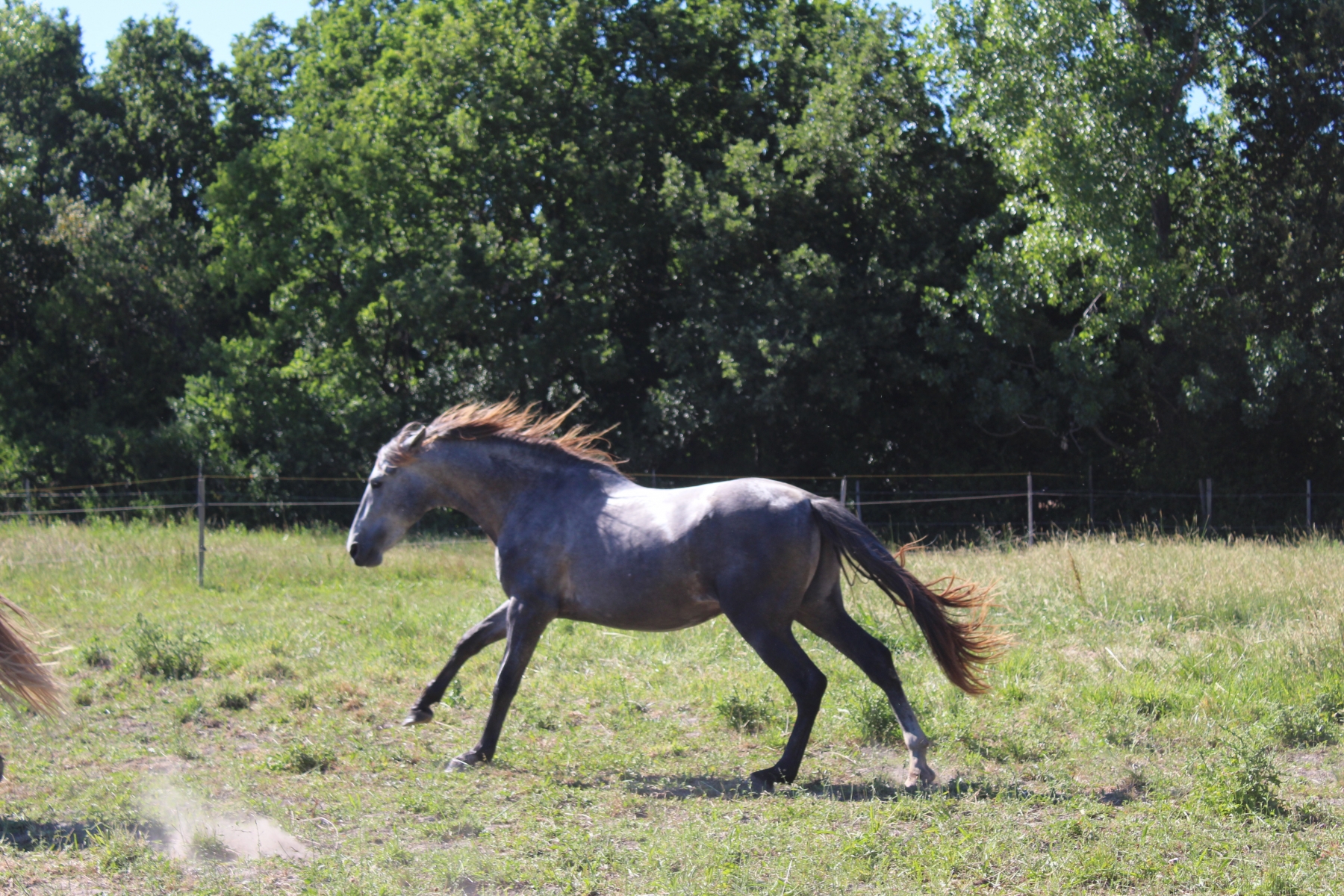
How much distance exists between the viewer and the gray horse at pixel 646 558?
5617 mm

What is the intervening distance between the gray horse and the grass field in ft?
1.63

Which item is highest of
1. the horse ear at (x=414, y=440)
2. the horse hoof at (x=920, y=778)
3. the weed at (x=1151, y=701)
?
the horse ear at (x=414, y=440)

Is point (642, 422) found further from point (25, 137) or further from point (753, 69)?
point (25, 137)

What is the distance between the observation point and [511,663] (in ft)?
19.7

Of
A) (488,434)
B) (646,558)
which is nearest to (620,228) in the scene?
(488,434)

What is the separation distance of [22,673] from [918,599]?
450 centimetres

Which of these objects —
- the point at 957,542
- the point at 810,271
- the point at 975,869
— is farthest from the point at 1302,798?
the point at 810,271

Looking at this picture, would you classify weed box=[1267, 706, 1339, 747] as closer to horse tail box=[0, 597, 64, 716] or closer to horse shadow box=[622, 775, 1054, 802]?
horse shadow box=[622, 775, 1054, 802]

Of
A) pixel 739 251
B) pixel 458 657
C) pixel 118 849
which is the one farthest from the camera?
pixel 739 251

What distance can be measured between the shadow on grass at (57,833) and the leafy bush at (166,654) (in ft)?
10.1

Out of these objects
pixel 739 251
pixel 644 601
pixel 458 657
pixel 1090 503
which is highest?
pixel 739 251

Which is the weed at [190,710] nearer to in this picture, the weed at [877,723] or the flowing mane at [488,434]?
the flowing mane at [488,434]

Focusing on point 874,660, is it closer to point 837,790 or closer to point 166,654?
point 837,790

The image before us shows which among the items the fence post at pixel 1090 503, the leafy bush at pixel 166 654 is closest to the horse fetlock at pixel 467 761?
the leafy bush at pixel 166 654
